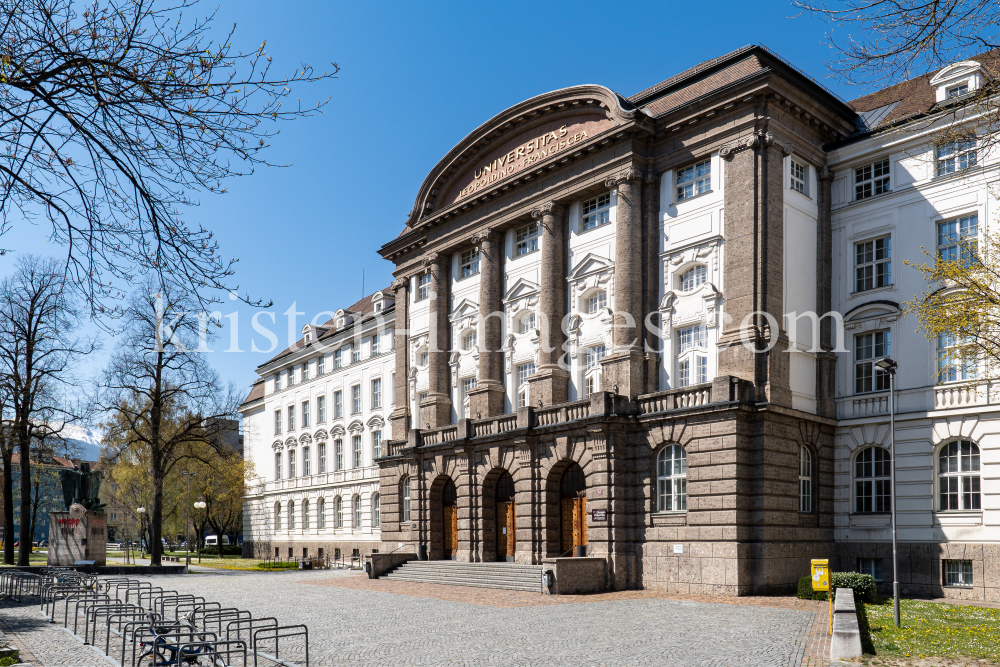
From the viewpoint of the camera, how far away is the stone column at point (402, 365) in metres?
47.6

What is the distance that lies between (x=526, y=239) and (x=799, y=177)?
12367 mm

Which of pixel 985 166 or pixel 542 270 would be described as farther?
pixel 542 270

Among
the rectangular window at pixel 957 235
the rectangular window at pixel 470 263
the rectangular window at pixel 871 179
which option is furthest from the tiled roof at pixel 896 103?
the rectangular window at pixel 470 263

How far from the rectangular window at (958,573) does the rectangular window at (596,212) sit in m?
17.5

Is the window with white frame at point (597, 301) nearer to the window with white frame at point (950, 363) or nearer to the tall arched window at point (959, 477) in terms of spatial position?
the window with white frame at point (950, 363)

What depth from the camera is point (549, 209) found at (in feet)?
126

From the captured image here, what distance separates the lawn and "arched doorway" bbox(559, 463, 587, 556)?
11763 millimetres

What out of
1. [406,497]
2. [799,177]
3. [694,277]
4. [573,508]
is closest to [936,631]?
[694,277]

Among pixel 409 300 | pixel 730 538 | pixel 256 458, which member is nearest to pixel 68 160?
pixel 730 538

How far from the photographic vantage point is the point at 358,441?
2405 inches

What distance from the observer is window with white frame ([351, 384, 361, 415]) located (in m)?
61.3

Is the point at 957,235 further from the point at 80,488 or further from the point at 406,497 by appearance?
the point at 80,488

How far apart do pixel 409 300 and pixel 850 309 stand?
77.7 ft

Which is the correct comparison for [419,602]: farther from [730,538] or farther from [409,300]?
[409,300]
